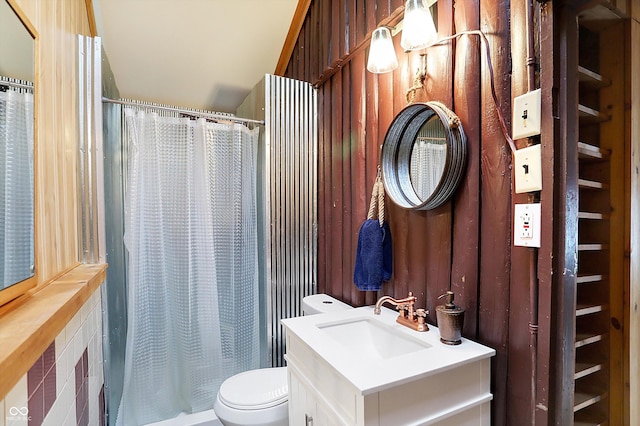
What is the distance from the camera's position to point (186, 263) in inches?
77.9

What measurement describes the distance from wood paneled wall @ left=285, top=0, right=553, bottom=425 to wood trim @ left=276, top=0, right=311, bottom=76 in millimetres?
584

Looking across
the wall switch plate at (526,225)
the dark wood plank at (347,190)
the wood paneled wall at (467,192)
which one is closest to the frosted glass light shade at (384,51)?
the wood paneled wall at (467,192)

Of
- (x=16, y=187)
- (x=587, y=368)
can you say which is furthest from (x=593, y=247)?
(x=16, y=187)

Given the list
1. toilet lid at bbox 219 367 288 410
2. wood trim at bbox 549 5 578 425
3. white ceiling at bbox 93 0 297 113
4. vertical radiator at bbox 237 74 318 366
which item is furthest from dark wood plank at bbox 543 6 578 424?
white ceiling at bbox 93 0 297 113

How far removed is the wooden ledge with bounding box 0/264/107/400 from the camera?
21.0 inches

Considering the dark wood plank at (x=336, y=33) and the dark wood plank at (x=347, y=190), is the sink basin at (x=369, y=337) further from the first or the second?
the dark wood plank at (x=336, y=33)

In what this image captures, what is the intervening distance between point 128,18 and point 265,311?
2.22 metres

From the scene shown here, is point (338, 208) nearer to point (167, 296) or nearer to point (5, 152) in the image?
point (167, 296)

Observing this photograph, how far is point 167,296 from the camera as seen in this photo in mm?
1949

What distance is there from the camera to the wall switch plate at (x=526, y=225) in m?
0.94

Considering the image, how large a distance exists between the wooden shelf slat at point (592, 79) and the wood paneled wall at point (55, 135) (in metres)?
1.74

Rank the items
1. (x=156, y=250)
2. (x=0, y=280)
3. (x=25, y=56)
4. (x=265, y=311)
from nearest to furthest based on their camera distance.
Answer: (x=0, y=280) < (x=25, y=56) < (x=156, y=250) < (x=265, y=311)

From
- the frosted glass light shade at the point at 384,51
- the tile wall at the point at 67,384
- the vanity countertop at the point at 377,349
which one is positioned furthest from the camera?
the frosted glass light shade at the point at 384,51

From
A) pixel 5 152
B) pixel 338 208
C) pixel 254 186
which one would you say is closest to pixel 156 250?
pixel 254 186
